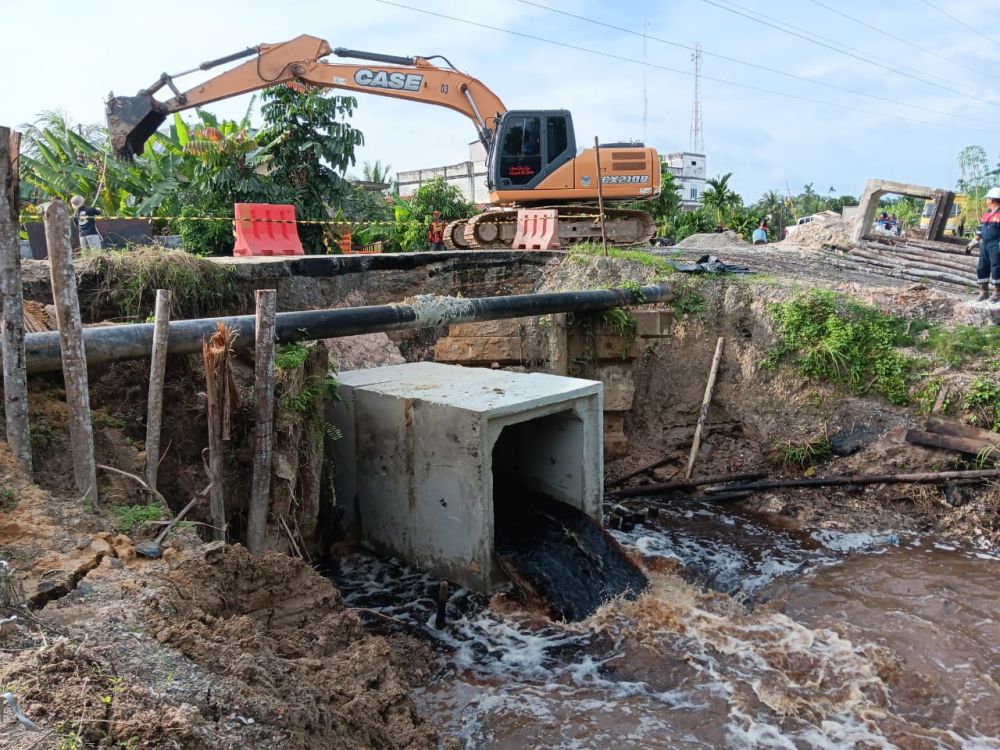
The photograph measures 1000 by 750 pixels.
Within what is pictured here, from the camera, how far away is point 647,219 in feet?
45.0

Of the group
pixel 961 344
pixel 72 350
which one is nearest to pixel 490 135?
pixel 961 344

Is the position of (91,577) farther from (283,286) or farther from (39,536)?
(283,286)

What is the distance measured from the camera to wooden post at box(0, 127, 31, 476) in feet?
13.3

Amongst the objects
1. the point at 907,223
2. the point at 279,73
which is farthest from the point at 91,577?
the point at 907,223

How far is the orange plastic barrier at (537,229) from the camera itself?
465 inches

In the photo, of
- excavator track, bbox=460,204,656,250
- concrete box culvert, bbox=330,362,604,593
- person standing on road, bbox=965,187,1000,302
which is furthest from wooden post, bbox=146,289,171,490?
person standing on road, bbox=965,187,1000,302

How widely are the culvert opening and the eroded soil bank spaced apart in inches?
11.5

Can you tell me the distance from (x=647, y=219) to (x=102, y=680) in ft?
41.3

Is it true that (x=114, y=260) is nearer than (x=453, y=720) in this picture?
No

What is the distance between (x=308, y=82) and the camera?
1333 centimetres

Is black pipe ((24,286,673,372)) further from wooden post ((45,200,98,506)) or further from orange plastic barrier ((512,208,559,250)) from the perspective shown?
orange plastic barrier ((512,208,559,250))

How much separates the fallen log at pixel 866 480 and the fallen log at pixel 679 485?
12 cm

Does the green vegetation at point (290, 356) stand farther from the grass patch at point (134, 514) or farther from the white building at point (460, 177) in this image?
the white building at point (460, 177)

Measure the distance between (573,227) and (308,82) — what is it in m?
5.44
